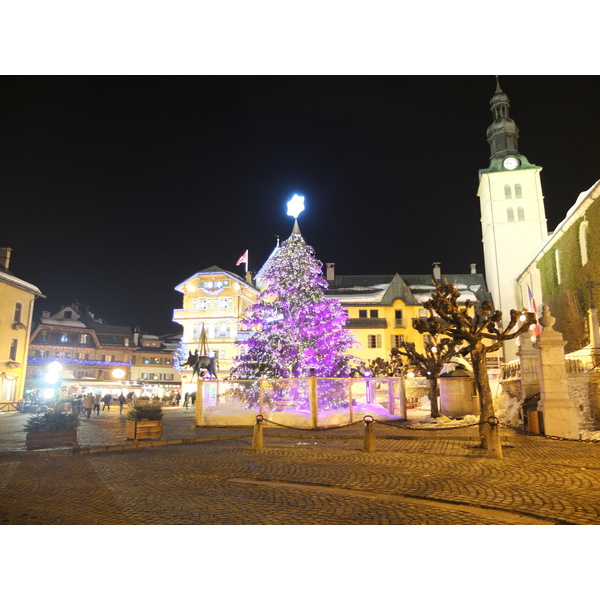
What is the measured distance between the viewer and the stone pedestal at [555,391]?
1528 cm

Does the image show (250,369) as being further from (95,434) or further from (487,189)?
(487,189)

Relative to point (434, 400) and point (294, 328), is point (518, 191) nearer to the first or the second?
point (434, 400)

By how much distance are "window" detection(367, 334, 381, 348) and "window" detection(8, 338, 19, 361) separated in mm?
34467

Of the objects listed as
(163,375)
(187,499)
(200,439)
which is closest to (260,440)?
(200,439)

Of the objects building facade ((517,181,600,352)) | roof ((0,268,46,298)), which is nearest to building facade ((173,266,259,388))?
roof ((0,268,46,298))

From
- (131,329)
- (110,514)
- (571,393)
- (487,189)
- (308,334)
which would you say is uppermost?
(487,189)

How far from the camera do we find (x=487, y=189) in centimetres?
5891

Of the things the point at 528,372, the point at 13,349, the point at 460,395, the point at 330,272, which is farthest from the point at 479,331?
the point at 330,272

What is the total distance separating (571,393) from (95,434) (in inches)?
717

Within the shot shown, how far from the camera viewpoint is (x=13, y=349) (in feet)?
122

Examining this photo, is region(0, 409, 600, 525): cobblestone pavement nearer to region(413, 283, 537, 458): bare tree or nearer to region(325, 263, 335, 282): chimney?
region(413, 283, 537, 458): bare tree

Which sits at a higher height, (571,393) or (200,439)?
(571,393)

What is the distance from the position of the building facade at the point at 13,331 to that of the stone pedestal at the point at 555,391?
1309 inches

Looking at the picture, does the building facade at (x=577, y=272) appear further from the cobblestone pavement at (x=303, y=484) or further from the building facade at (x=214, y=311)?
the building facade at (x=214, y=311)
